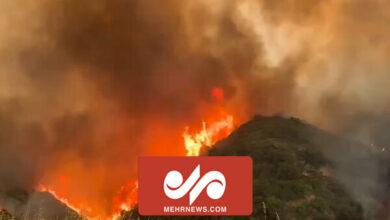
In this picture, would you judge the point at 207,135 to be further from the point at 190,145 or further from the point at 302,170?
the point at 302,170

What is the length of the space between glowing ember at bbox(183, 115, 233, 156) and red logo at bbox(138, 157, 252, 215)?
3025 cm

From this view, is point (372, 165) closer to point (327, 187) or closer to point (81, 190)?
point (327, 187)

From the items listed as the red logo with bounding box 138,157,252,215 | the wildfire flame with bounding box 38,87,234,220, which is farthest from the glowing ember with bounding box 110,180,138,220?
the red logo with bounding box 138,157,252,215

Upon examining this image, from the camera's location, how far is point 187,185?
30062 millimetres

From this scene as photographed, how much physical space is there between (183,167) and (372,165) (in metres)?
31.6

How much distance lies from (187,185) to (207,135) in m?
39.6

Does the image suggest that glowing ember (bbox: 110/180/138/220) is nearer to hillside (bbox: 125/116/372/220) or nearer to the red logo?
hillside (bbox: 125/116/372/220)

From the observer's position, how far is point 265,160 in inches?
2127

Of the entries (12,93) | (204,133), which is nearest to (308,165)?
(204,133)

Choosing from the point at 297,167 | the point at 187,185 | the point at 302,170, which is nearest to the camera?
the point at 187,185

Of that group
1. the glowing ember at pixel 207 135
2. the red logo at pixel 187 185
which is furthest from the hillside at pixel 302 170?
the red logo at pixel 187 185

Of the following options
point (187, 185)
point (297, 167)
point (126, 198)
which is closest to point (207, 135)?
point (126, 198)

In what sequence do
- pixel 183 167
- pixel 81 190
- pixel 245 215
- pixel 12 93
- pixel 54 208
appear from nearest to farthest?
pixel 183 167 → pixel 245 215 → pixel 54 208 → pixel 81 190 → pixel 12 93

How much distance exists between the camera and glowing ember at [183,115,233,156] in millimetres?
67000
